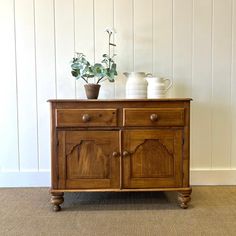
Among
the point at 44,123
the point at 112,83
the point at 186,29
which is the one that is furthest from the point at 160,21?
the point at 44,123

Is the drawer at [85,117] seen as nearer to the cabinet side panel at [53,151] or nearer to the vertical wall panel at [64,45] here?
the cabinet side panel at [53,151]

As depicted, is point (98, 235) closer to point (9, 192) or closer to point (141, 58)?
point (9, 192)

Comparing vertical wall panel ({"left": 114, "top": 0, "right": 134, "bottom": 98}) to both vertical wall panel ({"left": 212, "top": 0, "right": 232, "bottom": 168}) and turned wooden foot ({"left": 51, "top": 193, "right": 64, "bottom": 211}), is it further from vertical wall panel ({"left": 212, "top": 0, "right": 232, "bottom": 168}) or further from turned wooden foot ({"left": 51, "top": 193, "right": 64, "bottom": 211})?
turned wooden foot ({"left": 51, "top": 193, "right": 64, "bottom": 211})

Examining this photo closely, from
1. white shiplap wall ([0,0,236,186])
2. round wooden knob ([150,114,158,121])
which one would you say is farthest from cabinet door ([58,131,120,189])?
white shiplap wall ([0,0,236,186])

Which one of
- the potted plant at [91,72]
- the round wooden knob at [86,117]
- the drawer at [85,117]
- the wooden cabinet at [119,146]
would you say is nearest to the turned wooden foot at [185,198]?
the wooden cabinet at [119,146]

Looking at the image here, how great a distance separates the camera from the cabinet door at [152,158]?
1948 millimetres

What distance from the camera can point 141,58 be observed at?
7.97ft

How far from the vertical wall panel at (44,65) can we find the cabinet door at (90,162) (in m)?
0.57

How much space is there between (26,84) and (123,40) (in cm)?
84

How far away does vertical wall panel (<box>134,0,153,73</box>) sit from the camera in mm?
2404

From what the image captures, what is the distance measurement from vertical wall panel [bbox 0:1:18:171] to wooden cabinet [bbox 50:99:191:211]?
668 mm

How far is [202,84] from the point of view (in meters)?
2.45

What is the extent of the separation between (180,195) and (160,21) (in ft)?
4.36

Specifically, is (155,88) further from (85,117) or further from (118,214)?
(118,214)
